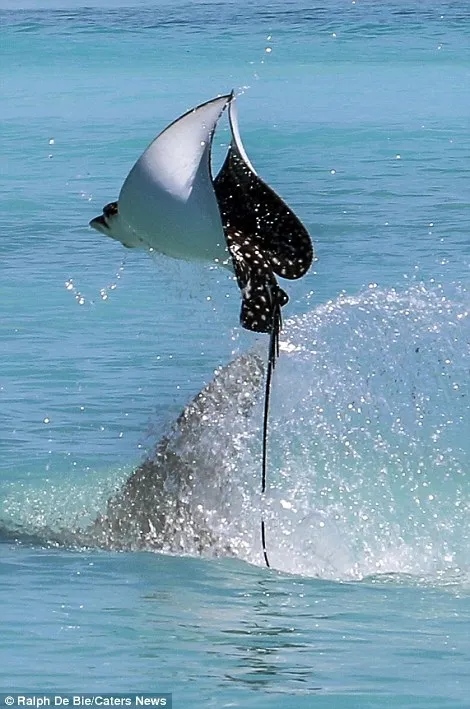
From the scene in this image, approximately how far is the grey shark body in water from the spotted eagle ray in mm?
994

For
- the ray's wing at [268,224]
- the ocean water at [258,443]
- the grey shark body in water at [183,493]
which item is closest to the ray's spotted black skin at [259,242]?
the ray's wing at [268,224]

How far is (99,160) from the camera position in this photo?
566 inches

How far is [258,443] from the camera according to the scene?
5.85m

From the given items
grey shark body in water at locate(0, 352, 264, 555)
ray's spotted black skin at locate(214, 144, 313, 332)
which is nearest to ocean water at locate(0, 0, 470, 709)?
grey shark body in water at locate(0, 352, 264, 555)

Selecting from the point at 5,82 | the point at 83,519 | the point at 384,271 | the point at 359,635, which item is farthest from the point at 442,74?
the point at 359,635

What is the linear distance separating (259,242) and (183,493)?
1.40m

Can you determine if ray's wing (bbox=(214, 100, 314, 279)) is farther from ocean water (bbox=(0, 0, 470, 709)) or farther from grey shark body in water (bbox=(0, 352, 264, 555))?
grey shark body in water (bbox=(0, 352, 264, 555))

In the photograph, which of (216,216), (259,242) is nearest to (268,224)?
(259,242)

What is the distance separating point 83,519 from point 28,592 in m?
0.94

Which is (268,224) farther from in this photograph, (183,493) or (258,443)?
(258,443)

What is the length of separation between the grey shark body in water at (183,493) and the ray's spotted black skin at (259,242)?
99 centimetres

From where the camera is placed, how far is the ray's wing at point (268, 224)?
4168 millimetres

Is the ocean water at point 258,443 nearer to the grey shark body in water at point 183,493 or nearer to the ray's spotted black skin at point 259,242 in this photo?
the grey shark body in water at point 183,493

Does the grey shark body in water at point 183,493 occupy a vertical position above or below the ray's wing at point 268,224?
below
